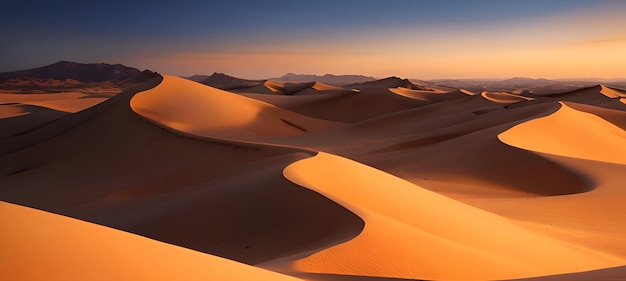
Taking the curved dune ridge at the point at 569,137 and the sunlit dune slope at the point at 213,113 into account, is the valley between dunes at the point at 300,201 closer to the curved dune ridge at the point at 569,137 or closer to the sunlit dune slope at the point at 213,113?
the curved dune ridge at the point at 569,137

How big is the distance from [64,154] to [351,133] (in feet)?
57.2

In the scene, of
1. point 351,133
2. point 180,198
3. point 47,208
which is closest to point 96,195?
point 47,208

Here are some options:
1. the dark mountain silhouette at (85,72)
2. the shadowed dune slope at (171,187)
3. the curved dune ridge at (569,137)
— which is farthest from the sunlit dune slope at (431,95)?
the dark mountain silhouette at (85,72)

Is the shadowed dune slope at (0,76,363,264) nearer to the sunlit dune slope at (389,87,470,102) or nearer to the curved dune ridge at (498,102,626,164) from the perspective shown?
the curved dune ridge at (498,102,626,164)

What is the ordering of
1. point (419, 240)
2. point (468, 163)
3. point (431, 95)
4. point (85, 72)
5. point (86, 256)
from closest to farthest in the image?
point (86, 256), point (419, 240), point (468, 163), point (431, 95), point (85, 72)

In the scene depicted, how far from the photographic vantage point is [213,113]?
30.4 meters

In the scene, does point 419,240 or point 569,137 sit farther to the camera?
point 569,137

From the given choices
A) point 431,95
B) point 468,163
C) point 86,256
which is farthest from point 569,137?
point 431,95

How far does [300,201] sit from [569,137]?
20706mm

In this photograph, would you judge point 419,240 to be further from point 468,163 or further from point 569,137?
point 569,137

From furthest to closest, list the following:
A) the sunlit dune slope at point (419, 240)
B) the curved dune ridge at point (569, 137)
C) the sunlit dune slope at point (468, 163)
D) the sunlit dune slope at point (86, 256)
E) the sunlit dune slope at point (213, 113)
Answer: the sunlit dune slope at point (213, 113)
the curved dune ridge at point (569, 137)
the sunlit dune slope at point (468, 163)
the sunlit dune slope at point (419, 240)
the sunlit dune slope at point (86, 256)

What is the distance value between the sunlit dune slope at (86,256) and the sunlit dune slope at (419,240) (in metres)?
1.84

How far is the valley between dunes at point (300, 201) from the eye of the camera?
4.46 metres

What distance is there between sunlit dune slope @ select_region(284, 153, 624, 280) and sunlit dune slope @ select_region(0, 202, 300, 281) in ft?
6.03
